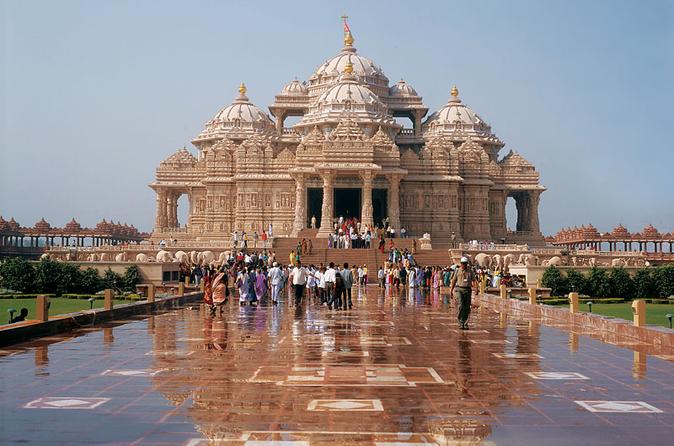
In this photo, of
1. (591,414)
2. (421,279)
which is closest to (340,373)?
(591,414)

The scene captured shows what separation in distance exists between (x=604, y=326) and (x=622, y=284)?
20.1 meters

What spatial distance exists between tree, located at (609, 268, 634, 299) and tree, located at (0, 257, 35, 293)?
24514mm

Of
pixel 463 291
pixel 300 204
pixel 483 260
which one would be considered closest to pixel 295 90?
pixel 300 204

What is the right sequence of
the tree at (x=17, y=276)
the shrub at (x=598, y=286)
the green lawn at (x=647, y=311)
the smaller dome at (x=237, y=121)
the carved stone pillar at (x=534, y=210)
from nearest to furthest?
the green lawn at (x=647, y=311), the tree at (x=17, y=276), the shrub at (x=598, y=286), the carved stone pillar at (x=534, y=210), the smaller dome at (x=237, y=121)

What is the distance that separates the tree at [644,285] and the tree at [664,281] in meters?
0.17

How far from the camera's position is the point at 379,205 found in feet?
243

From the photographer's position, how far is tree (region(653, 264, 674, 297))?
38812mm

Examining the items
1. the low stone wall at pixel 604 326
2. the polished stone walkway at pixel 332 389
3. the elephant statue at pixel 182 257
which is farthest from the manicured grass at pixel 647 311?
the elephant statue at pixel 182 257

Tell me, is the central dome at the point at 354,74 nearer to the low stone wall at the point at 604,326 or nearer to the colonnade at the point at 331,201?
the colonnade at the point at 331,201

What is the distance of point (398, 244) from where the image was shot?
56750 mm

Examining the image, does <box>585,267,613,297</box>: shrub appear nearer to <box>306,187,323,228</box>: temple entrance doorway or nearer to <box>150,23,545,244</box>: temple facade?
<box>150,23,545,244</box>: temple facade

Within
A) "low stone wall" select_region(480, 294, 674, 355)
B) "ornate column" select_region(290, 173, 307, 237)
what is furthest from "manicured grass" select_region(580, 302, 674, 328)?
"ornate column" select_region(290, 173, 307, 237)

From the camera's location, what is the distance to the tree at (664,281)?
38812 mm

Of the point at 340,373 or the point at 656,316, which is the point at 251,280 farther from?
the point at 340,373
